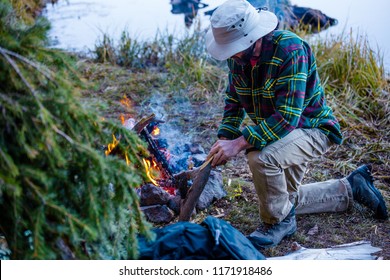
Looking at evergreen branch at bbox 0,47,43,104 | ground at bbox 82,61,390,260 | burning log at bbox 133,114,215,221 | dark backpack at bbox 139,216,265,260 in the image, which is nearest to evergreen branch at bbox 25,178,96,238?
evergreen branch at bbox 0,47,43,104

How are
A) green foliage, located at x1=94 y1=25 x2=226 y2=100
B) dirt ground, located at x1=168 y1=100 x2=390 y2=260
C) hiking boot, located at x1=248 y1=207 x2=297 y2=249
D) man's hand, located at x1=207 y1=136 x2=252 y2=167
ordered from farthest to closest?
green foliage, located at x1=94 y1=25 x2=226 y2=100 → dirt ground, located at x1=168 y1=100 x2=390 y2=260 → hiking boot, located at x1=248 y1=207 x2=297 y2=249 → man's hand, located at x1=207 y1=136 x2=252 y2=167

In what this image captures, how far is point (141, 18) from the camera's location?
12.8 m

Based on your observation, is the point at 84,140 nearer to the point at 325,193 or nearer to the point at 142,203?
the point at 142,203

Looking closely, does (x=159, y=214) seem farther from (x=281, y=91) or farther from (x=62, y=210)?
(x=62, y=210)

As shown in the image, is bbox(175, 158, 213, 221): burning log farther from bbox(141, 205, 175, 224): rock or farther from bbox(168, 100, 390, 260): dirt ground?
bbox(168, 100, 390, 260): dirt ground

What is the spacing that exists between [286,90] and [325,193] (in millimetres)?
1222

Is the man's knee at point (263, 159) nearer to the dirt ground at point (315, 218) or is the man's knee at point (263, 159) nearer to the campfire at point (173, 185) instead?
the campfire at point (173, 185)

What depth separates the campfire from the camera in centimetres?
424

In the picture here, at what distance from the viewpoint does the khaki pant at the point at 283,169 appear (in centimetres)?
388

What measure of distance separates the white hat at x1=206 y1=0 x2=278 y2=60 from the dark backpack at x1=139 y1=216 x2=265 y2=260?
120 centimetres

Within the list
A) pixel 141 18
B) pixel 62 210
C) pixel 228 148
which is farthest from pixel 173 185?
pixel 141 18

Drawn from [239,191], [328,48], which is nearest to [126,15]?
[328,48]

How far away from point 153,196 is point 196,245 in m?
1.33

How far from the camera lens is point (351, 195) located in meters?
4.46
